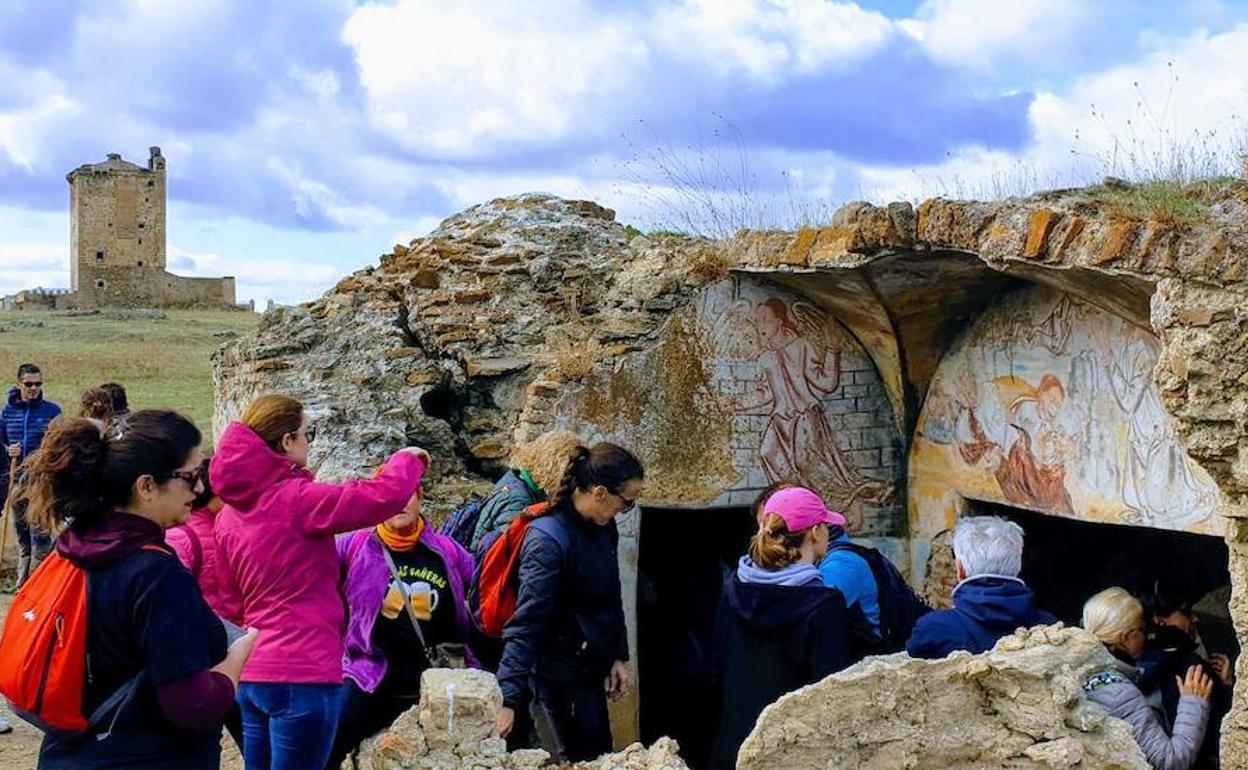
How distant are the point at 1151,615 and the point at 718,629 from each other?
1977mm

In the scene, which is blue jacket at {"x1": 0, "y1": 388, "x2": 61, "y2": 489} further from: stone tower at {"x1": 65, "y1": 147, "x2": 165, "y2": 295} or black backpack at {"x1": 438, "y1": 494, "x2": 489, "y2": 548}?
stone tower at {"x1": 65, "y1": 147, "x2": 165, "y2": 295}

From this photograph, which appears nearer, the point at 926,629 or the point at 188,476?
the point at 188,476

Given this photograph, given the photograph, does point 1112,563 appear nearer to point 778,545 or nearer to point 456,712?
point 778,545

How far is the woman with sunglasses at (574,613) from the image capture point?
5.05 m

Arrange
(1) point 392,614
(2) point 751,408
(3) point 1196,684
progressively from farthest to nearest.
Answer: (2) point 751,408 < (1) point 392,614 < (3) point 1196,684

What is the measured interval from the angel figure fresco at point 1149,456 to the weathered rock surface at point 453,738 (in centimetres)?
343

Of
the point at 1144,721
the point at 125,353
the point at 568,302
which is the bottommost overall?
the point at 1144,721

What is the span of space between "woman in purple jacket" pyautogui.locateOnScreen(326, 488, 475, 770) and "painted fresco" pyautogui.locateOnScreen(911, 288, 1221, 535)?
3.27 metres

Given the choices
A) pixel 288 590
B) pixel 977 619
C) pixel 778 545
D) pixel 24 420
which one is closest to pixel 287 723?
pixel 288 590

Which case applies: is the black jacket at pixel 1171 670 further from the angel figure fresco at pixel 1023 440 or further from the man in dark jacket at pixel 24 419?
the man in dark jacket at pixel 24 419

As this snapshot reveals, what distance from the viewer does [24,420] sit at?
9938 mm

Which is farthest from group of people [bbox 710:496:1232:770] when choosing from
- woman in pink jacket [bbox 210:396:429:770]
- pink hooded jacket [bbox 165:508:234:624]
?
pink hooded jacket [bbox 165:508:234:624]

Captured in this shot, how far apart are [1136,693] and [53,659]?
135 inches

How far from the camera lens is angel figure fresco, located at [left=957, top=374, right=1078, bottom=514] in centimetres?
727
